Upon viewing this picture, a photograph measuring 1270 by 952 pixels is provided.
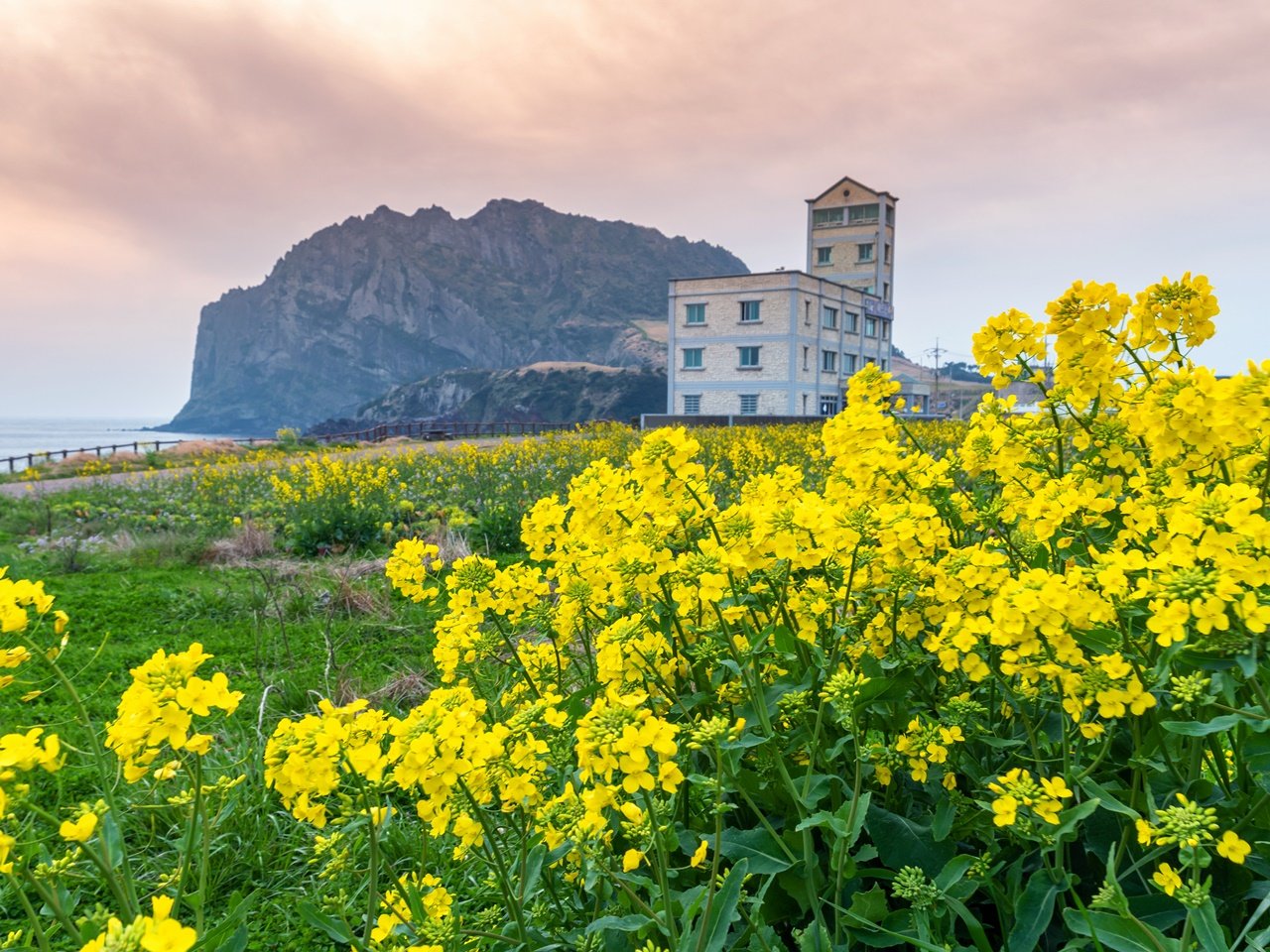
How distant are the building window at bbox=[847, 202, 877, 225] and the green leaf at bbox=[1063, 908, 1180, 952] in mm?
51298

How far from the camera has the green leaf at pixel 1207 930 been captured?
122 cm

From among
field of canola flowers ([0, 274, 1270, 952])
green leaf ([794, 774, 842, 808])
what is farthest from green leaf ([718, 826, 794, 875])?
green leaf ([794, 774, 842, 808])

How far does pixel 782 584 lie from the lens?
6.46 feet

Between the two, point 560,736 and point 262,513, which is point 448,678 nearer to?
point 560,736

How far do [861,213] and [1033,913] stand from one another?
51901 millimetres

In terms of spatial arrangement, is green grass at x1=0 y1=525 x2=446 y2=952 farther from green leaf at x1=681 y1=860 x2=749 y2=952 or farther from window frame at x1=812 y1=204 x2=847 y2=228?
window frame at x1=812 y1=204 x2=847 y2=228

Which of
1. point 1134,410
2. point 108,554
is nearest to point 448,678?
point 1134,410

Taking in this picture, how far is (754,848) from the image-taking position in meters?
1.64

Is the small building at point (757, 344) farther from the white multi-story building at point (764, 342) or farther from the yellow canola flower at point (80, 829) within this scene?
the yellow canola flower at point (80, 829)

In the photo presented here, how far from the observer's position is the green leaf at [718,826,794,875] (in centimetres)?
161

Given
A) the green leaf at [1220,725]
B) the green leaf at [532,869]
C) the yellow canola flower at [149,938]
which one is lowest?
the green leaf at [532,869]

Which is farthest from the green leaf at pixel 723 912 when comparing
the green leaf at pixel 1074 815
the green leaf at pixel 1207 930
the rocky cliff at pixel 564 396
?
the rocky cliff at pixel 564 396

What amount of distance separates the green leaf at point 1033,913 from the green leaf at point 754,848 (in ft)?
1.43

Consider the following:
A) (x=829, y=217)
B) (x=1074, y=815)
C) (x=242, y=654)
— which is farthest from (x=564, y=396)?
(x=1074, y=815)
